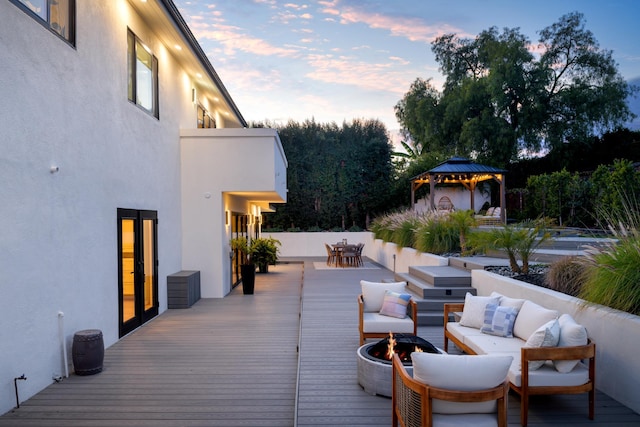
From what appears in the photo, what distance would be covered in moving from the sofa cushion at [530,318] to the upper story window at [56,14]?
19.4 ft

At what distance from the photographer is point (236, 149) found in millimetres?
10289

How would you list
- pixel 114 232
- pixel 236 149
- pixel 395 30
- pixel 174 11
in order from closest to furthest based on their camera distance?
1. pixel 114 232
2. pixel 174 11
3. pixel 236 149
4. pixel 395 30

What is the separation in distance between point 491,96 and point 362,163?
8061mm

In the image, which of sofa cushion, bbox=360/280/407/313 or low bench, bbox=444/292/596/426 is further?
sofa cushion, bbox=360/280/407/313

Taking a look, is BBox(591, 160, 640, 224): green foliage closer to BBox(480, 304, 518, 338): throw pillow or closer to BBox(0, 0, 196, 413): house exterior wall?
BBox(480, 304, 518, 338): throw pillow

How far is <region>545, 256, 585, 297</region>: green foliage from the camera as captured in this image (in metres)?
5.64

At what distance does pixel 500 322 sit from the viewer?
5.02 m

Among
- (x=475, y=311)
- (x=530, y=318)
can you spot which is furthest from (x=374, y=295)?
(x=530, y=318)

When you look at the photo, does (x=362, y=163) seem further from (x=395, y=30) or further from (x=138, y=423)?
(x=138, y=423)

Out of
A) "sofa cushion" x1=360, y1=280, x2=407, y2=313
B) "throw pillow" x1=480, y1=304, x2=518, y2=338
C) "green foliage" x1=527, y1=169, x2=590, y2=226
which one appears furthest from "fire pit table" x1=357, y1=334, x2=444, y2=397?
"green foliage" x1=527, y1=169, x2=590, y2=226

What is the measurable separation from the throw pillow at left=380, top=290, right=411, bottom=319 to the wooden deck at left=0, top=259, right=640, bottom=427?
657 mm

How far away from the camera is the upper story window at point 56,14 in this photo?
464 centimetres

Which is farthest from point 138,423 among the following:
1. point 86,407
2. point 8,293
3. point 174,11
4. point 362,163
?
point 362,163

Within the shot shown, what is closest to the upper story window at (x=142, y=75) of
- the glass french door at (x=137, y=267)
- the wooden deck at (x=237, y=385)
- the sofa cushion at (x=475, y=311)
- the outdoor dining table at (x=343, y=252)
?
the glass french door at (x=137, y=267)
